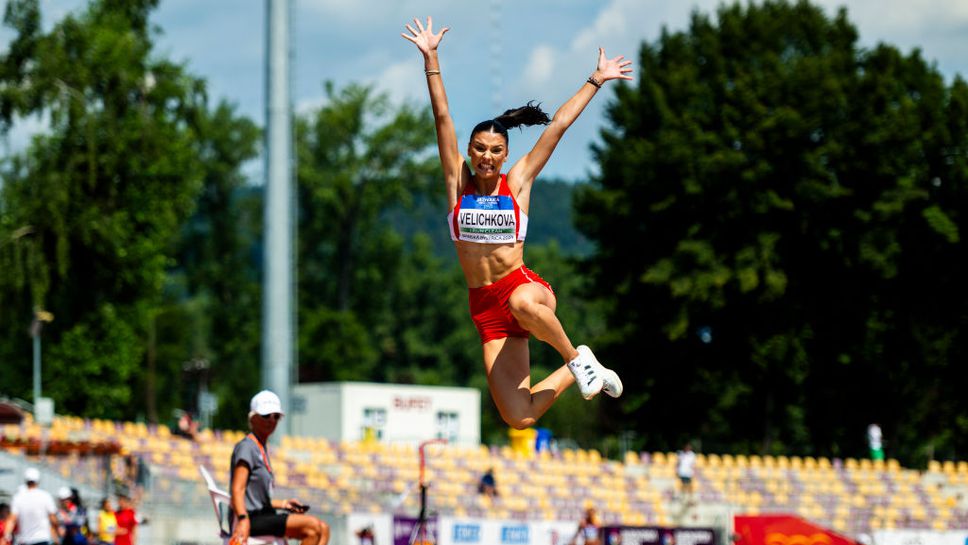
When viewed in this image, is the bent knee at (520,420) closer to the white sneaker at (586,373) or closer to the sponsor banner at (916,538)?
the white sneaker at (586,373)

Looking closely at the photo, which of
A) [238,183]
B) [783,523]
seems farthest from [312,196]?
[783,523]

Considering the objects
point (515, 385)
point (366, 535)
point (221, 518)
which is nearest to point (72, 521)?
point (366, 535)

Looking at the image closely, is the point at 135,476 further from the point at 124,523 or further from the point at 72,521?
the point at 72,521

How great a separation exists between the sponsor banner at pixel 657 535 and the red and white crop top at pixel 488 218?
13.7m

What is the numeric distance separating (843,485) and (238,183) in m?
47.9

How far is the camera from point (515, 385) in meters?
9.20

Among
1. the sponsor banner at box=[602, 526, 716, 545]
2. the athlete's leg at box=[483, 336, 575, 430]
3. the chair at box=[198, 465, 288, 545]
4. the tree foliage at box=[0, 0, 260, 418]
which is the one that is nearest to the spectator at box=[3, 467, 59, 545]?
the chair at box=[198, 465, 288, 545]

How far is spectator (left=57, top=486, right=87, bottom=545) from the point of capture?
17938mm

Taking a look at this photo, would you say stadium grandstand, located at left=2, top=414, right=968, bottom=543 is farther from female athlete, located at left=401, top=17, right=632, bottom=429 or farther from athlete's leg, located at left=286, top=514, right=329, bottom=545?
female athlete, located at left=401, top=17, right=632, bottom=429

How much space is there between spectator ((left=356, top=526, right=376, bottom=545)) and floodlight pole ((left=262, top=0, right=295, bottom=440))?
349 inches

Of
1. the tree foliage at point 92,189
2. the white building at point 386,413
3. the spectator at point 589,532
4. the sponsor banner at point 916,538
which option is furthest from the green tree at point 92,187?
the sponsor banner at point 916,538

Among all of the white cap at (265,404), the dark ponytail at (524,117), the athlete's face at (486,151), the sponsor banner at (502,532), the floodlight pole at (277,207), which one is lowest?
the sponsor banner at (502,532)

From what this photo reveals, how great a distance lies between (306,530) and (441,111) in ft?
11.0

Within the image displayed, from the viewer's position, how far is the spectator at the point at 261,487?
9828mm
